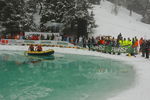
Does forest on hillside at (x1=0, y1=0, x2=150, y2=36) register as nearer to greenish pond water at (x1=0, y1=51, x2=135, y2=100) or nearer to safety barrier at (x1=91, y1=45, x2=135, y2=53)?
safety barrier at (x1=91, y1=45, x2=135, y2=53)

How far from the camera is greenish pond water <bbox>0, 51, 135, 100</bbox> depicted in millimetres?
13158

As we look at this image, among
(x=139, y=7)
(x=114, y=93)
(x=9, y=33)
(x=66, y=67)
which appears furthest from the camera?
(x=139, y=7)

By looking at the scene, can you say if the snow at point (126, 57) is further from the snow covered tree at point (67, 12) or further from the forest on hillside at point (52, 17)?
the forest on hillside at point (52, 17)

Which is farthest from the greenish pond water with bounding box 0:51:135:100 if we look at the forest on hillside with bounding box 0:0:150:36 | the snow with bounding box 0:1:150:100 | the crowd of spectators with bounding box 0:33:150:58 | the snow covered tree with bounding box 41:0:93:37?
the snow covered tree with bounding box 41:0:93:37

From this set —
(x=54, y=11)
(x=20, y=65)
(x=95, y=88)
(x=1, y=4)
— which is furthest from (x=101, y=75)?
(x=1, y=4)

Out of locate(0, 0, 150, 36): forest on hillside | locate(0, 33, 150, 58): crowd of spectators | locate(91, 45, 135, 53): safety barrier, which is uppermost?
locate(0, 0, 150, 36): forest on hillside

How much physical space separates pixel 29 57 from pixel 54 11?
62.0ft

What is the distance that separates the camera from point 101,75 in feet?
60.1

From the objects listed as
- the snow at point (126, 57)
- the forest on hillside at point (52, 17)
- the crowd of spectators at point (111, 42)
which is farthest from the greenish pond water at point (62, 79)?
the forest on hillside at point (52, 17)

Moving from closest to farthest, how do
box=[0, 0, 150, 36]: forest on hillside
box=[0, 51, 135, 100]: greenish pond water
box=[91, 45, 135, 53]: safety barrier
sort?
box=[0, 51, 135, 100]: greenish pond water < box=[91, 45, 135, 53]: safety barrier < box=[0, 0, 150, 36]: forest on hillside

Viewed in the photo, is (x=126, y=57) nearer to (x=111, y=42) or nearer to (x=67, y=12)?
(x=111, y=42)

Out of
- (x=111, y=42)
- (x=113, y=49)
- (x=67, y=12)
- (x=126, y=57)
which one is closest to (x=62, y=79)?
(x=126, y=57)

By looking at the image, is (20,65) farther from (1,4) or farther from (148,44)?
(1,4)

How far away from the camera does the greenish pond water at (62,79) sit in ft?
43.2
